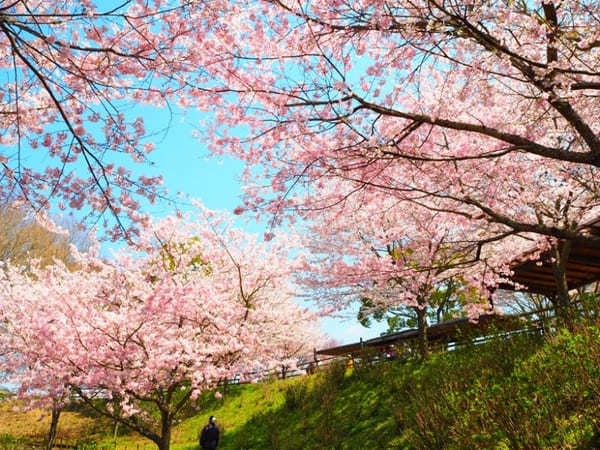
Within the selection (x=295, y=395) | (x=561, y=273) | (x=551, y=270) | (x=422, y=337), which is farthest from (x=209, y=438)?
(x=551, y=270)

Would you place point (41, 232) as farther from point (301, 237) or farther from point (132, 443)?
point (301, 237)

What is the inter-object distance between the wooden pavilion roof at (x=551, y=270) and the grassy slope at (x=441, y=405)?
283 cm

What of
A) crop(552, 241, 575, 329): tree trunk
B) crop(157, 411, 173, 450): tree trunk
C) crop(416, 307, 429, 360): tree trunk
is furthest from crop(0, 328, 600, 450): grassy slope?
crop(157, 411, 173, 450): tree trunk

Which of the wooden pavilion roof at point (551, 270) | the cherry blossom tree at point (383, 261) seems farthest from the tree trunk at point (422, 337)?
the wooden pavilion roof at point (551, 270)

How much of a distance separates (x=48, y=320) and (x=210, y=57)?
6746 millimetres

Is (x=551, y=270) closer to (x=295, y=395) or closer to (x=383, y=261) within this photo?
(x=383, y=261)

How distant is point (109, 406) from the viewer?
8.02m

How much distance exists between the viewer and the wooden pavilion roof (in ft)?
36.8

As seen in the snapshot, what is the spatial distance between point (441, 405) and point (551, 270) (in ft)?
22.5

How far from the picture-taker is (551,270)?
1235cm

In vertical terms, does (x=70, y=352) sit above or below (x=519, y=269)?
below

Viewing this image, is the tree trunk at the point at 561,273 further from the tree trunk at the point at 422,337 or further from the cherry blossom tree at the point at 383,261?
the tree trunk at the point at 422,337

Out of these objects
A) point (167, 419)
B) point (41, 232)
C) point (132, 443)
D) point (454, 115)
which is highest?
point (41, 232)

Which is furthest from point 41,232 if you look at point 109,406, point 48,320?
point 109,406
